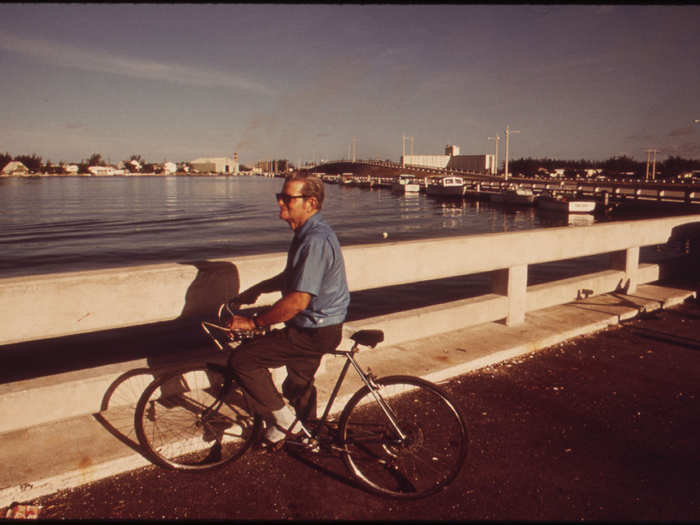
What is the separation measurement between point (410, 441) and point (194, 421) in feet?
5.37

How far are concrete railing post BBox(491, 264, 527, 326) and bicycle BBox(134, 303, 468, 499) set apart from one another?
285cm

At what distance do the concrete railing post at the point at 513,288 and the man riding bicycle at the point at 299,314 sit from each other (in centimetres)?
344

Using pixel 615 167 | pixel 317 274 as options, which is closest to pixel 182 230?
pixel 317 274

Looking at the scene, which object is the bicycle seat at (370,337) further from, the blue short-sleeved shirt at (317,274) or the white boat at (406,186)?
the white boat at (406,186)

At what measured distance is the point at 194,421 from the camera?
150 inches

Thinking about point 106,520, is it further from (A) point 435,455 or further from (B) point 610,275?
(B) point 610,275

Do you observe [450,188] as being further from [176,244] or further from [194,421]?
[194,421]

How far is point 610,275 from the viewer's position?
7.70m

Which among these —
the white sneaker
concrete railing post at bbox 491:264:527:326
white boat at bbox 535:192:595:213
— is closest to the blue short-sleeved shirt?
the white sneaker

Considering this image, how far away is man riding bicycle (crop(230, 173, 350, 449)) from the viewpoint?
3.14 metres

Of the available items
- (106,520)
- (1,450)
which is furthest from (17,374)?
(106,520)

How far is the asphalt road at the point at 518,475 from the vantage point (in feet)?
10.1

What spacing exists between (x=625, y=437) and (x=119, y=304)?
156 inches

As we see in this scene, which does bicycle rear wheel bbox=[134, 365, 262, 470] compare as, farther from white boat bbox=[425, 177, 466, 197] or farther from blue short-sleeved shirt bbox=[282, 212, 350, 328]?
white boat bbox=[425, 177, 466, 197]
